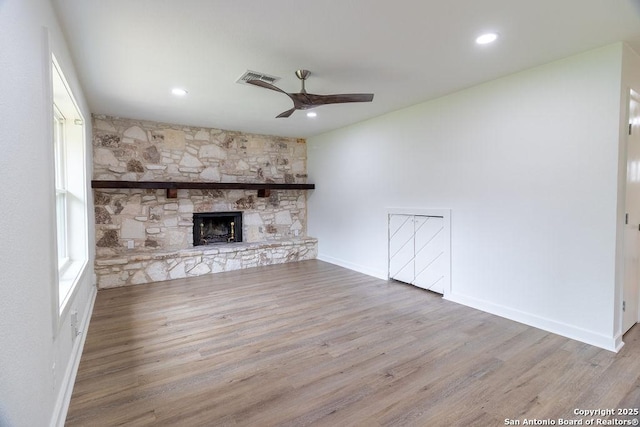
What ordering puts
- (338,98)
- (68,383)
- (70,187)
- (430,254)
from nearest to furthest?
(68,383) < (338,98) < (70,187) < (430,254)

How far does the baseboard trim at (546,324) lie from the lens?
100 inches

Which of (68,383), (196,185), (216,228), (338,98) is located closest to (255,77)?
(338,98)

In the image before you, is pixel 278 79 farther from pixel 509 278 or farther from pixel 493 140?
pixel 509 278

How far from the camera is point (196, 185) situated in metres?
4.93

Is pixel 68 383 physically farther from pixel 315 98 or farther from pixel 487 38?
pixel 487 38

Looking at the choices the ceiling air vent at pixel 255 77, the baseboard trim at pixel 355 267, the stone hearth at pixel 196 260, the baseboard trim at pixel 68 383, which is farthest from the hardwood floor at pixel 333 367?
the ceiling air vent at pixel 255 77

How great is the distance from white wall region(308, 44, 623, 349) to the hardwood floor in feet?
1.03

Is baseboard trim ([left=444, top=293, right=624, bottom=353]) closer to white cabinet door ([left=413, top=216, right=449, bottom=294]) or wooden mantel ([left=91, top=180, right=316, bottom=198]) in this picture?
white cabinet door ([left=413, top=216, right=449, bottom=294])

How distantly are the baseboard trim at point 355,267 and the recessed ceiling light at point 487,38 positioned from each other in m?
3.14

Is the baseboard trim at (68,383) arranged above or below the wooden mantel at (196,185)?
below

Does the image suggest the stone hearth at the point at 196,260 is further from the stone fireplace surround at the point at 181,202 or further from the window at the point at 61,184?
the window at the point at 61,184

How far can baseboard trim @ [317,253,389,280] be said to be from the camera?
472cm

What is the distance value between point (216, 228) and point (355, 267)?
8.49ft

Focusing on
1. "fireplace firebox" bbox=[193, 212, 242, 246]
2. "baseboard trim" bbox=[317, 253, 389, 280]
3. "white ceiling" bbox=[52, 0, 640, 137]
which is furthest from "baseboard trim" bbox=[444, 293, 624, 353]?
"fireplace firebox" bbox=[193, 212, 242, 246]
